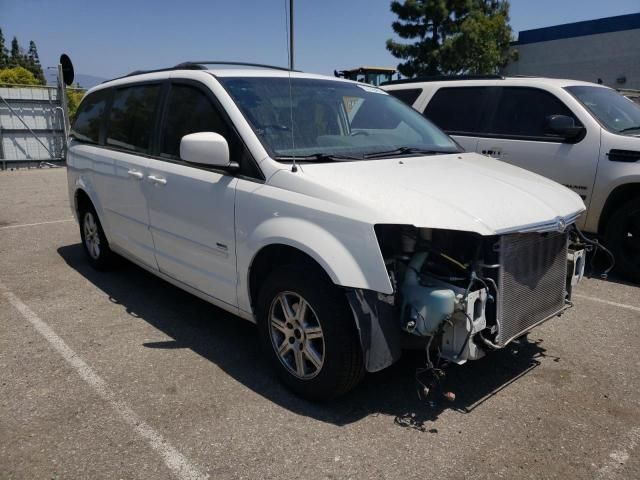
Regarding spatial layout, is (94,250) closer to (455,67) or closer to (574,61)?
(455,67)

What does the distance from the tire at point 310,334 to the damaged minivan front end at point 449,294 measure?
4.3 inches

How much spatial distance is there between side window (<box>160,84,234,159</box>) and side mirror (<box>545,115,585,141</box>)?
372 cm

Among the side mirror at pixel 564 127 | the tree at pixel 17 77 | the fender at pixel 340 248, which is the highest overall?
the tree at pixel 17 77

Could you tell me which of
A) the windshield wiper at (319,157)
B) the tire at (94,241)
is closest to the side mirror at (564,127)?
the windshield wiper at (319,157)

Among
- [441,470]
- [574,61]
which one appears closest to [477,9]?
[574,61]

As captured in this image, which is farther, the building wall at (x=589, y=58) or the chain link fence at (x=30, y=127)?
the building wall at (x=589, y=58)

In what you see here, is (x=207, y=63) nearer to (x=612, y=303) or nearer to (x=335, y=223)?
(x=335, y=223)

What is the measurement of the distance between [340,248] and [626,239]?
4.04 meters

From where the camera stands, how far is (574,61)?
105 ft

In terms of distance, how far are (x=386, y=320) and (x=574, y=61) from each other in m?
34.5

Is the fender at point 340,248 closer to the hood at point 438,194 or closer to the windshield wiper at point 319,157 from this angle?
the hood at point 438,194

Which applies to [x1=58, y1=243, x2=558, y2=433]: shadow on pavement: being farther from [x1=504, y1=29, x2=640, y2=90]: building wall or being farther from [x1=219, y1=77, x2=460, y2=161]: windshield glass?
[x1=504, y1=29, x2=640, y2=90]: building wall

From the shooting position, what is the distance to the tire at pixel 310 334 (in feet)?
9.52

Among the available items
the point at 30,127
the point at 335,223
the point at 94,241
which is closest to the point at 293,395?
the point at 335,223
